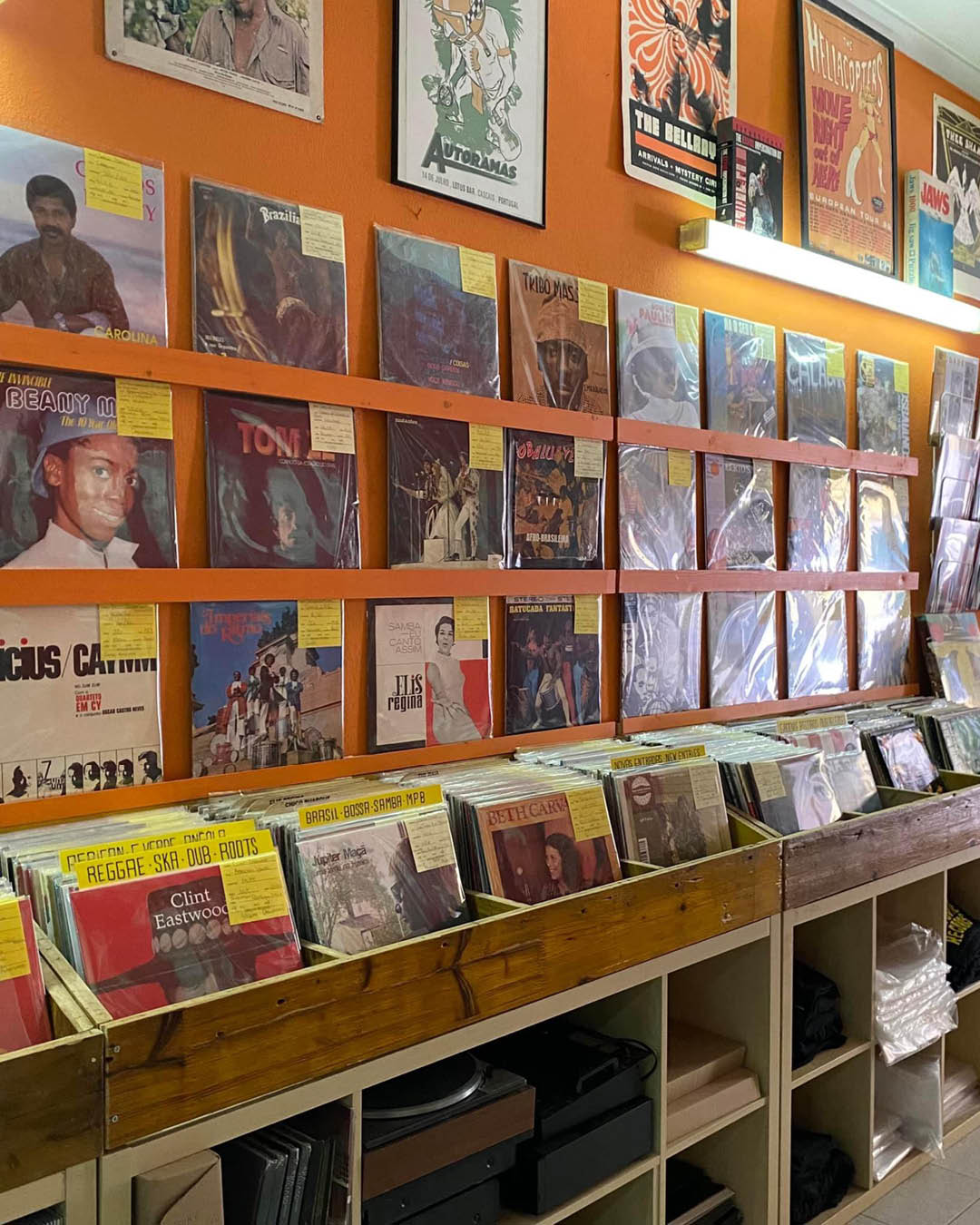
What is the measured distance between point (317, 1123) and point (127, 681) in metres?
0.81

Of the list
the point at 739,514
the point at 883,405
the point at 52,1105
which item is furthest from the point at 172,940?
the point at 883,405

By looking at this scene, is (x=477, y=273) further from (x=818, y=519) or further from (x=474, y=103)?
(x=818, y=519)

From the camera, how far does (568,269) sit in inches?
106

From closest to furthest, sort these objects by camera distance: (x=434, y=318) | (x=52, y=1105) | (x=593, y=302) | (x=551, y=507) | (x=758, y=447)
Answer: (x=52, y=1105) < (x=434, y=318) < (x=551, y=507) < (x=593, y=302) < (x=758, y=447)

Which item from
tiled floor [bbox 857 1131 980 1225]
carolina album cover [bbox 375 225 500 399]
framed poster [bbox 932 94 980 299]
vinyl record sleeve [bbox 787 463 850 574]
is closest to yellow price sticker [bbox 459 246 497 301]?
carolina album cover [bbox 375 225 500 399]

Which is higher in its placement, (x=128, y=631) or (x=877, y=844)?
(x=128, y=631)

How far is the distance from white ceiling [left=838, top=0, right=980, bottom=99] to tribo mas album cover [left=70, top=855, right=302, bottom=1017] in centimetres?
330

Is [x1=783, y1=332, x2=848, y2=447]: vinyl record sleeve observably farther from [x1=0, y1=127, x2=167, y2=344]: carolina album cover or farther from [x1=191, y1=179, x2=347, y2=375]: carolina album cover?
[x1=0, y1=127, x2=167, y2=344]: carolina album cover

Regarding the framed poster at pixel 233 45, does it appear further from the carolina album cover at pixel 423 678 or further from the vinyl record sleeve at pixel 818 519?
the vinyl record sleeve at pixel 818 519

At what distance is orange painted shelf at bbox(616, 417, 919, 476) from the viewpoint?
283cm

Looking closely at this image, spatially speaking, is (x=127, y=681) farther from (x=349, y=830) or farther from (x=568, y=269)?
(x=568, y=269)

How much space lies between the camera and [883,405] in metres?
3.67

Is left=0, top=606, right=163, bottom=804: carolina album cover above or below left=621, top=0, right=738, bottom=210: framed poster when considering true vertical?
below

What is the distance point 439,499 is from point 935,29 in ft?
8.52
